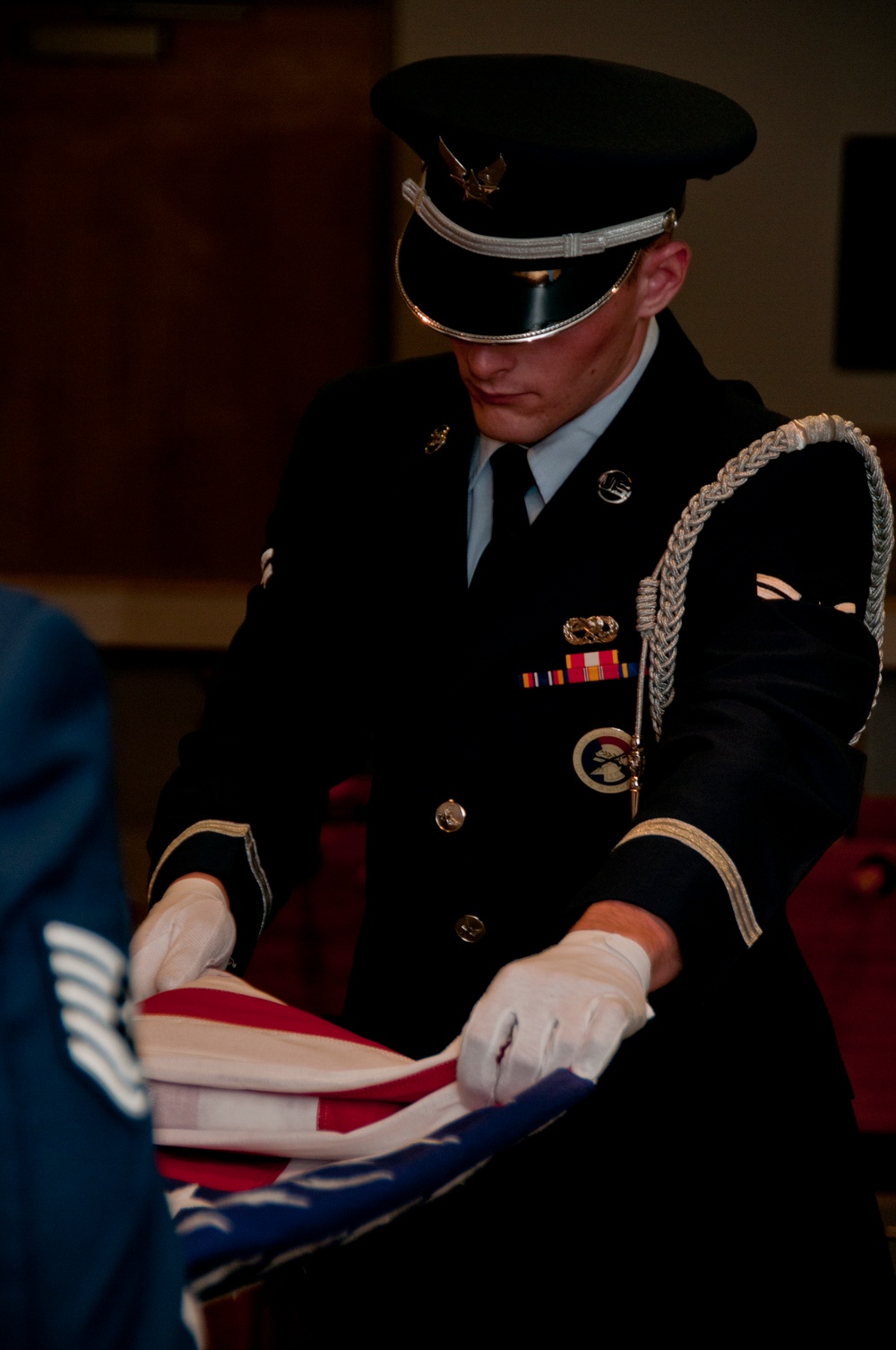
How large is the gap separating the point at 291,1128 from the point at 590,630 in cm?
51

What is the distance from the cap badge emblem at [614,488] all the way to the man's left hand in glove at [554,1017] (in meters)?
0.42

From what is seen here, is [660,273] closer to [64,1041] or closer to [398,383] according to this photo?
[398,383]

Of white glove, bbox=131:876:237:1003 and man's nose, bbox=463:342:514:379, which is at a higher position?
man's nose, bbox=463:342:514:379

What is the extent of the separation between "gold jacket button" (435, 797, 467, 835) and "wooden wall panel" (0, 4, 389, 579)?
2689mm

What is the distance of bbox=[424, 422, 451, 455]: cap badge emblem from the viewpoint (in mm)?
1375

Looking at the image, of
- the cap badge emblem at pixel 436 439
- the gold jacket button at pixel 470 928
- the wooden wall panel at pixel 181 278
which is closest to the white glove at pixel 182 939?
the gold jacket button at pixel 470 928

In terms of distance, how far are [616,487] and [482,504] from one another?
0.14 meters

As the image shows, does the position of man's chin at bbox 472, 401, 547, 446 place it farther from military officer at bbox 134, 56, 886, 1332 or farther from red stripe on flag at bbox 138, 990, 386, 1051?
red stripe on flag at bbox 138, 990, 386, 1051

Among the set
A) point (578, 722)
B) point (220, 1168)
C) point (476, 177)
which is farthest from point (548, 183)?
point (220, 1168)

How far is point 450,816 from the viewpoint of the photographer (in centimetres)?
124

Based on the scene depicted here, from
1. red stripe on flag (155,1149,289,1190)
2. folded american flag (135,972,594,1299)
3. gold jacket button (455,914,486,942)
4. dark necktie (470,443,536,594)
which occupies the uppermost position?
dark necktie (470,443,536,594)

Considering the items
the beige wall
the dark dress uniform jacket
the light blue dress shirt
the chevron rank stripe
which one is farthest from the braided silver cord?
the beige wall

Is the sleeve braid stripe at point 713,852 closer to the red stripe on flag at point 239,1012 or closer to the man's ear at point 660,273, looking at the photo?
the red stripe on flag at point 239,1012

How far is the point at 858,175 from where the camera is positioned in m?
3.52
